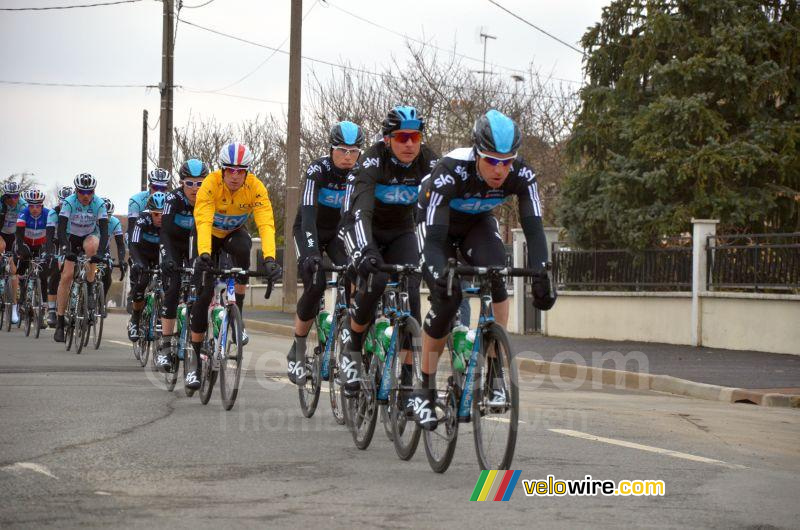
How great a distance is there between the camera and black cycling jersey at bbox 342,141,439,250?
825 cm

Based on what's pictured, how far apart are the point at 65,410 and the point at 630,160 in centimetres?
1508

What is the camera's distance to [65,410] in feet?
34.3

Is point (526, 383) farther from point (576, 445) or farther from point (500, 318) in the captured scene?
point (500, 318)

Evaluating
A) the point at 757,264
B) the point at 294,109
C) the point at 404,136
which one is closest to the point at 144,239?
the point at 404,136

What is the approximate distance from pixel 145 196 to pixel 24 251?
5.97 meters

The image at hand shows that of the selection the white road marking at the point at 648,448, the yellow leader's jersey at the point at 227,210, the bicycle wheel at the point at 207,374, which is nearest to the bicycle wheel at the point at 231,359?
the bicycle wheel at the point at 207,374

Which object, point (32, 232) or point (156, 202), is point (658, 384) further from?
point (32, 232)

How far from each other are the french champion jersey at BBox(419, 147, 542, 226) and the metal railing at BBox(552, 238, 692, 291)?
14.2 metres

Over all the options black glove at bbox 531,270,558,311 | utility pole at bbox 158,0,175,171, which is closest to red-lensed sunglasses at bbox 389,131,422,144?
black glove at bbox 531,270,558,311

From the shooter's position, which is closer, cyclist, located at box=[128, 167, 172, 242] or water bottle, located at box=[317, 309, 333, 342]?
water bottle, located at box=[317, 309, 333, 342]

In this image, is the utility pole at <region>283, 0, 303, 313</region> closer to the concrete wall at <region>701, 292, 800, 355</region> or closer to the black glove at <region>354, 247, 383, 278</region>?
the concrete wall at <region>701, 292, 800, 355</region>

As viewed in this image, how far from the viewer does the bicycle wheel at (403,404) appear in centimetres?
787

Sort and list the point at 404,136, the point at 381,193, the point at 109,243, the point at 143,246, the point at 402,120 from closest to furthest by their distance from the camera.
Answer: the point at 402,120
the point at 404,136
the point at 381,193
the point at 143,246
the point at 109,243

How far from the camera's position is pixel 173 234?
12734 mm
